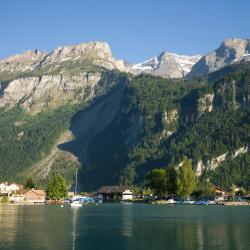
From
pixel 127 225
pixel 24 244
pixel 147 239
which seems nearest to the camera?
pixel 24 244

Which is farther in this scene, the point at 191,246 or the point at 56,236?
the point at 56,236

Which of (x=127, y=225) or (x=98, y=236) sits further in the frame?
(x=127, y=225)

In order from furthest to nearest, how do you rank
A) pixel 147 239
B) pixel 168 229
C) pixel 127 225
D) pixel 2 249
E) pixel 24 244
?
1. pixel 127 225
2. pixel 168 229
3. pixel 147 239
4. pixel 24 244
5. pixel 2 249

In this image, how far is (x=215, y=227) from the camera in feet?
315

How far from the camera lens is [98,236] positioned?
266 ft

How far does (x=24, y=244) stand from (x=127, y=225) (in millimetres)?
32322

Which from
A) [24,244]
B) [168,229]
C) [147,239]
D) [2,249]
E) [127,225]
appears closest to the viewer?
[2,249]

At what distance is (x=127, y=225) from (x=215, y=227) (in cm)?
1481

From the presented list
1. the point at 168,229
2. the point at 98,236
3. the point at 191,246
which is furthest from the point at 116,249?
the point at 168,229

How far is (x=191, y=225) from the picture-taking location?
329 feet

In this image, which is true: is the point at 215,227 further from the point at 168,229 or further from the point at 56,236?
the point at 56,236

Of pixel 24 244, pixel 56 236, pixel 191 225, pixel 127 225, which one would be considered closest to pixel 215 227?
pixel 191 225

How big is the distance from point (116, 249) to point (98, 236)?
14045 mm

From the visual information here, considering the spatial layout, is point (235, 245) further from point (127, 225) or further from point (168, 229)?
point (127, 225)
